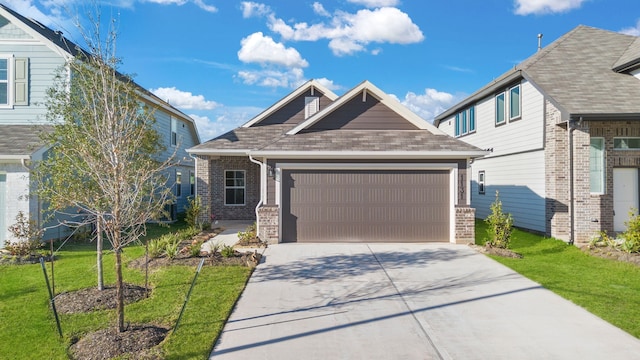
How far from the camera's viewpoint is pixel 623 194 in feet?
43.3

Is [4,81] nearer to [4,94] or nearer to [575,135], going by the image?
[4,94]

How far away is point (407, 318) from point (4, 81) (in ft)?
47.6

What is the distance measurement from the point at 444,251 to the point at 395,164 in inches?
115

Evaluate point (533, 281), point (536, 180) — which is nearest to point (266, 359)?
point (533, 281)

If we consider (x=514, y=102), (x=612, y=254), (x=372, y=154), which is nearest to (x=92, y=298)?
(x=372, y=154)

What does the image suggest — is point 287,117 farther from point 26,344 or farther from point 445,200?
point 26,344

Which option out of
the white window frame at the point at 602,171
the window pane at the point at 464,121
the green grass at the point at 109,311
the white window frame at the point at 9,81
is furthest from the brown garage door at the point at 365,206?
the window pane at the point at 464,121

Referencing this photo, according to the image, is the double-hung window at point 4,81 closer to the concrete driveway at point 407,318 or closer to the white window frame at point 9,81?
the white window frame at point 9,81

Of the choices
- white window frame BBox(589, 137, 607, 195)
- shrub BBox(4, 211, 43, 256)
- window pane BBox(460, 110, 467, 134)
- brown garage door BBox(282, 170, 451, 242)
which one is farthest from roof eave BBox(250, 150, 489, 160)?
window pane BBox(460, 110, 467, 134)

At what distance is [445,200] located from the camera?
1247cm

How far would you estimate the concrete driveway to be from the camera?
4879 millimetres

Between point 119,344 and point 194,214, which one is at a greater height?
point 194,214

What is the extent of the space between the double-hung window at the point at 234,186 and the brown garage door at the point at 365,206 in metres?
6.23

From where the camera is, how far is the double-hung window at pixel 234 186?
18.2 meters
